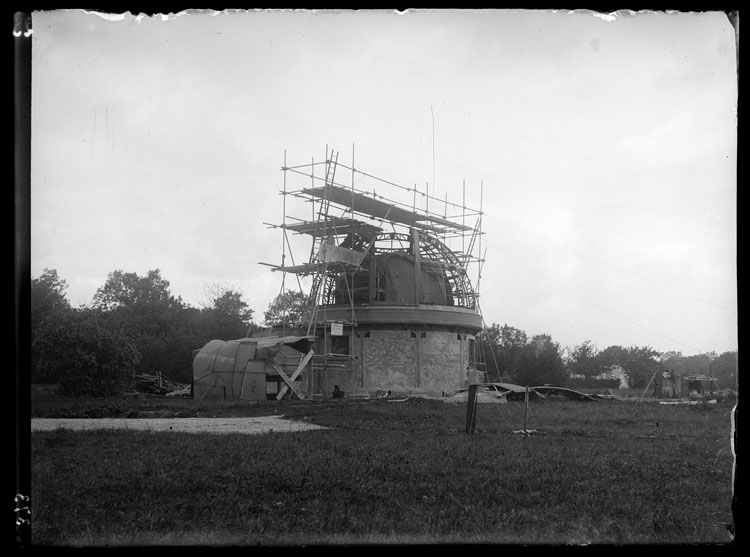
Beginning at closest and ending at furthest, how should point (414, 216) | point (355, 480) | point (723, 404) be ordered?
point (355, 480)
point (723, 404)
point (414, 216)

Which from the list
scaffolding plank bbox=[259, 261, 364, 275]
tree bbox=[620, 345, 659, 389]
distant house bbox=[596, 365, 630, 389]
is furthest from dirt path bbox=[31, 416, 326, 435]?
distant house bbox=[596, 365, 630, 389]

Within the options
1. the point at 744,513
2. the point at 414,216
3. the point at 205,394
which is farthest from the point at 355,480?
the point at 414,216

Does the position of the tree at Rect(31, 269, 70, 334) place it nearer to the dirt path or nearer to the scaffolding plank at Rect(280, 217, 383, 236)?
the scaffolding plank at Rect(280, 217, 383, 236)

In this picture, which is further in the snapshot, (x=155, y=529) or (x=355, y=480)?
(x=355, y=480)

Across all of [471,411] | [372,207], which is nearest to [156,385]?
[372,207]

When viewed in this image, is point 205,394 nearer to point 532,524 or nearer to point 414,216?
point 414,216

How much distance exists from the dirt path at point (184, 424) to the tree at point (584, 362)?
192ft

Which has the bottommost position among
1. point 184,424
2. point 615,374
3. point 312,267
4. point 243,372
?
point 615,374

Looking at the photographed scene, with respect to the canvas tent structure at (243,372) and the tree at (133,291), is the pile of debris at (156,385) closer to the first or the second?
the canvas tent structure at (243,372)

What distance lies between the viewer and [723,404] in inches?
1128

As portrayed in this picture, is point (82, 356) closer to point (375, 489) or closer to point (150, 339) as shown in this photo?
point (150, 339)

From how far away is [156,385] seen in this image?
40.6 m

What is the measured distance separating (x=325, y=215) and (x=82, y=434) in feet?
77.5

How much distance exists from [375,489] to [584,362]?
231 feet
